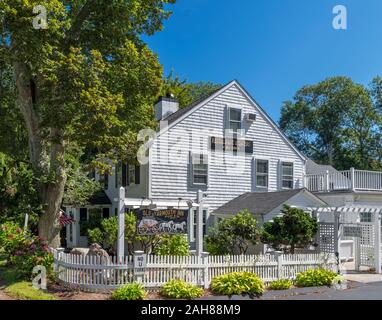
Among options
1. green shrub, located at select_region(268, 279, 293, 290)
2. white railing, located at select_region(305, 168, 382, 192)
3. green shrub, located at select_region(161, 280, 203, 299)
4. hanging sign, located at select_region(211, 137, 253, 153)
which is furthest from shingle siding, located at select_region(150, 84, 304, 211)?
green shrub, located at select_region(161, 280, 203, 299)

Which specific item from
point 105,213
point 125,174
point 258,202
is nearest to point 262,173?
point 258,202

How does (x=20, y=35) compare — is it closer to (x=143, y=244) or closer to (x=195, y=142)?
(x=143, y=244)

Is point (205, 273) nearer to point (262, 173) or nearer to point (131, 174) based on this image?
point (131, 174)

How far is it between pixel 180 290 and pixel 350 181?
14067 millimetres

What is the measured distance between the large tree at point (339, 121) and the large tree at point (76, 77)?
35653mm

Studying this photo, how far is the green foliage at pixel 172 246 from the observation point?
14164mm

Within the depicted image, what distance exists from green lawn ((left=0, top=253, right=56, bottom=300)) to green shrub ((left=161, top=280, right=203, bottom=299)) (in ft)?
9.65

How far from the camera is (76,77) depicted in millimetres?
14500

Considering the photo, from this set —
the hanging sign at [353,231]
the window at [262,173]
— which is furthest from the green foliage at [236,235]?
the window at [262,173]

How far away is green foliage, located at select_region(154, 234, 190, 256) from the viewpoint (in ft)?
46.5

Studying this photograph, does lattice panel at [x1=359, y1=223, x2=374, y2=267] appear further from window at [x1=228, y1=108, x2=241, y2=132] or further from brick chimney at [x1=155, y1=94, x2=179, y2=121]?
brick chimney at [x1=155, y1=94, x2=179, y2=121]

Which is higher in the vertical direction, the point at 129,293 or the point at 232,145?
the point at 232,145

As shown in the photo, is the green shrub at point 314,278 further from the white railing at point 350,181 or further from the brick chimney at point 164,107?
the brick chimney at point 164,107
